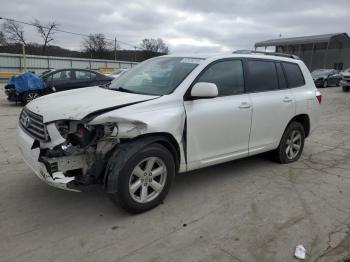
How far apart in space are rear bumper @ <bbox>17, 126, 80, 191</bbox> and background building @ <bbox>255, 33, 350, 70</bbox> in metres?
44.8

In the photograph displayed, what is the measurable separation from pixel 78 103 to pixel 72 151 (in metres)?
0.57

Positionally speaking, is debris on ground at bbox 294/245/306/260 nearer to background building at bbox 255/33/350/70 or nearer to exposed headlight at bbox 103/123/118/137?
exposed headlight at bbox 103/123/118/137

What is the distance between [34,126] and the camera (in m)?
3.98

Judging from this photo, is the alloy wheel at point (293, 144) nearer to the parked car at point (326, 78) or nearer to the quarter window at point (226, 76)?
the quarter window at point (226, 76)

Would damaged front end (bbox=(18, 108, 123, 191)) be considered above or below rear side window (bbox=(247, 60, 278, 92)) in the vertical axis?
below

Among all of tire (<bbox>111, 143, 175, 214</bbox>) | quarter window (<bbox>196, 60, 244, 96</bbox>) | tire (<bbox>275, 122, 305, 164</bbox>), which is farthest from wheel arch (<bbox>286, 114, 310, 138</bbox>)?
tire (<bbox>111, 143, 175, 214</bbox>)

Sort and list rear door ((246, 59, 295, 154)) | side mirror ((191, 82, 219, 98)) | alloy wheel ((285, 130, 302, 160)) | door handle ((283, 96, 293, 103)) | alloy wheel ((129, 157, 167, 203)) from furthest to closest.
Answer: alloy wheel ((285, 130, 302, 160)) < door handle ((283, 96, 293, 103)) < rear door ((246, 59, 295, 154)) < side mirror ((191, 82, 219, 98)) < alloy wheel ((129, 157, 167, 203))

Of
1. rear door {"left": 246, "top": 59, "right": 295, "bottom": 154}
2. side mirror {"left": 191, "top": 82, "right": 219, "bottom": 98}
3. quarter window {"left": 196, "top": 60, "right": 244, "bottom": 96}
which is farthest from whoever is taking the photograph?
rear door {"left": 246, "top": 59, "right": 295, "bottom": 154}

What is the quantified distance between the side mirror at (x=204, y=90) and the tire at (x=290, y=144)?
2.15 metres

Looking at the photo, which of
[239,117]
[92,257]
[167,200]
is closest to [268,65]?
[239,117]

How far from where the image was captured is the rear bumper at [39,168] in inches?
141

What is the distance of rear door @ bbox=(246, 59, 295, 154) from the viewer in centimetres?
516

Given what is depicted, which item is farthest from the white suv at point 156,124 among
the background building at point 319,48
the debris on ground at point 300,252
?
the background building at point 319,48

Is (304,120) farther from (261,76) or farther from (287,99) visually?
(261,76)
